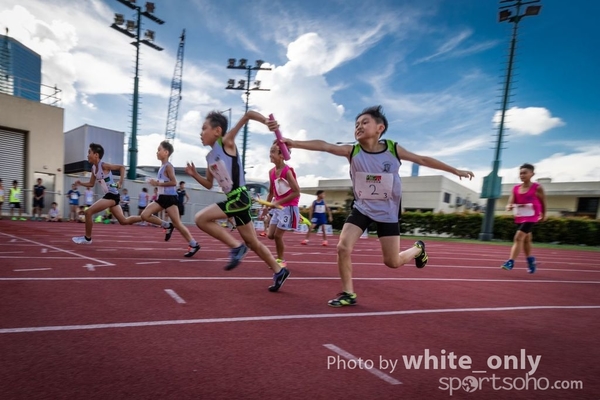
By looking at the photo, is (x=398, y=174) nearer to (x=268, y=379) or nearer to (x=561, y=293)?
(x=268, y=379)

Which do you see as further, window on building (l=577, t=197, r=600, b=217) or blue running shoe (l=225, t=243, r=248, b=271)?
window on building (l=577, t=197, r=600, b=217)

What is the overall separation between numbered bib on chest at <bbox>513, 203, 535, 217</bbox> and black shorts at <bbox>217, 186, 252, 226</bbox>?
593 cm

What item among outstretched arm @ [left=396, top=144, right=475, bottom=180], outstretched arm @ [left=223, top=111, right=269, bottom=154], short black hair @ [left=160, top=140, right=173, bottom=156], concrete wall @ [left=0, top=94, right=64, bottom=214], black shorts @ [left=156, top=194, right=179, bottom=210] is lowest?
black shorts @ [left=156, top=194, right=179, bottom=210]

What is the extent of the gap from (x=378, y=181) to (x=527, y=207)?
5086mm

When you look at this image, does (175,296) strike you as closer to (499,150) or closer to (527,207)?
(527,207)

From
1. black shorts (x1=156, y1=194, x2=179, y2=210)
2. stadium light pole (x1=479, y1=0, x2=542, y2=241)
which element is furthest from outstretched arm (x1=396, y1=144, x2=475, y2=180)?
stadium light pole (x1=479, y1=0, x2=542, y2=241)

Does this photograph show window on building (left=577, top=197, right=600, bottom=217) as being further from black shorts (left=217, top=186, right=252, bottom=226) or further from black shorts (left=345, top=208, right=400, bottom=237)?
black shorts (left=217, top=186, right=252, bottom=226)

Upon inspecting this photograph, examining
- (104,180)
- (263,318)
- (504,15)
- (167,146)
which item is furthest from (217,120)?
(504,15)

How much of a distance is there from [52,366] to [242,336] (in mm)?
1242

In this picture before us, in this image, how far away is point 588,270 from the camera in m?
8.75

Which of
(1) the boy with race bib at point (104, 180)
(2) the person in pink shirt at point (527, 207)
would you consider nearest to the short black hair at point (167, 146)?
(1) the boy with race bib at point (104, 180)

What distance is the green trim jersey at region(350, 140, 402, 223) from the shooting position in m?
3.83

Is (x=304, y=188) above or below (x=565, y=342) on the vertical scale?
above

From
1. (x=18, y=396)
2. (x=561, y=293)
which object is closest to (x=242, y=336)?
(x=18, y=396)
